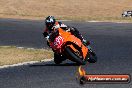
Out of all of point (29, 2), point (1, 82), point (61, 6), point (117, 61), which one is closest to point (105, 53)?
point (117, 61)

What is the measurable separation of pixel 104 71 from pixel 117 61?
2.12 m

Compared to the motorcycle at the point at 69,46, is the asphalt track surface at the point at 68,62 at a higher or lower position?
lower

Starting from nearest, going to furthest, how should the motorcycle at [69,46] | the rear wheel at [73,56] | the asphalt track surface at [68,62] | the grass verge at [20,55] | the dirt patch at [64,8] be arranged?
the asphalt track surface at [68,62] < the rear wheel at [73,56] < the motorcycle at [69,46] < the grass verge at [20,55] < the dirt patch at [64,8]

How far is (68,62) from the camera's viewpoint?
56.9 feet

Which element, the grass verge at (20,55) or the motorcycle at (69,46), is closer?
the motorcycle at (69,46)

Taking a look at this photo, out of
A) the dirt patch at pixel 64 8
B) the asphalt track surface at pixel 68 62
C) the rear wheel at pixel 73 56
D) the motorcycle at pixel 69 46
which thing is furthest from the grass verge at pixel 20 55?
the dirt patch at pixel 64 8

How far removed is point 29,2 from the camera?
53.6 m

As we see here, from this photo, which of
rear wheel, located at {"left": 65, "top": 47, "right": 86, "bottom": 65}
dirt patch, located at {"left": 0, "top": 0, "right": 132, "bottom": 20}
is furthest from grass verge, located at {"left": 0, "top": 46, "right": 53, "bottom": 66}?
dirt patch, located at {"left": 0, "top": 0, "right": 132, "bottom": 20}

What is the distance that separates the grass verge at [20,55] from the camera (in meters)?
17.8

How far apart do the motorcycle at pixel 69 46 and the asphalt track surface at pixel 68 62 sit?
11.3 inches

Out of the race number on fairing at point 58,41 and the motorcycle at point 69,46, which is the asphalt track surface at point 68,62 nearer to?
the motorcycle at point 69,46

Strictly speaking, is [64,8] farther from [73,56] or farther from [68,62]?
[73,56]

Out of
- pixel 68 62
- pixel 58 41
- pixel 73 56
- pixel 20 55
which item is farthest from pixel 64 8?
pixel 73 56

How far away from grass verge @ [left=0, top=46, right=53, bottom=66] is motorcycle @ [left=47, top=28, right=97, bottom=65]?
5.29 feet
